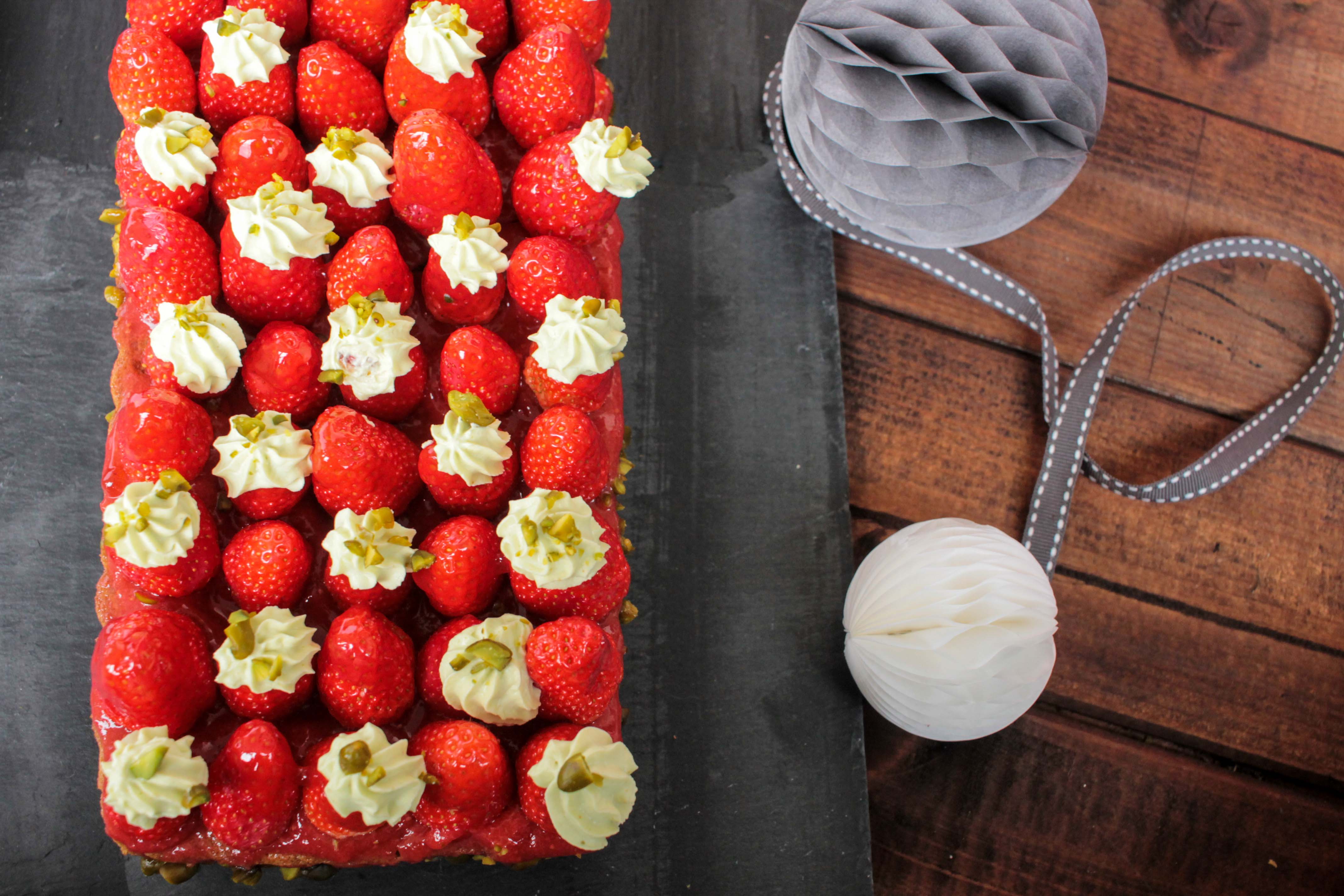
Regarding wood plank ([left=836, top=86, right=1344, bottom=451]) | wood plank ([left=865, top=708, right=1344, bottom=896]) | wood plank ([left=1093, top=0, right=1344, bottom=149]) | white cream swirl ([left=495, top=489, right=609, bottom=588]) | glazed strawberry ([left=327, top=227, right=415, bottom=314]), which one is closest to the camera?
white cream swirl ([left=495, top=489, right=609, bottom=588])

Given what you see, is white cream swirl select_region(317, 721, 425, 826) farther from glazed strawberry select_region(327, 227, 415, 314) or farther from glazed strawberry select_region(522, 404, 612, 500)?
glazed strawberry select_region(327, 227, 415, 314)

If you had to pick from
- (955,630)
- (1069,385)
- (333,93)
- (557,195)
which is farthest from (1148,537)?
(333,93)

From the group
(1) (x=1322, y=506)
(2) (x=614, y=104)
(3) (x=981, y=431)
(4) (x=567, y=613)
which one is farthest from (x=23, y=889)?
(1) (x=1322, y=506)

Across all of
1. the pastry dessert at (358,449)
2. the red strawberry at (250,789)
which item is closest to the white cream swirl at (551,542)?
the pastry dessert at (358,449)

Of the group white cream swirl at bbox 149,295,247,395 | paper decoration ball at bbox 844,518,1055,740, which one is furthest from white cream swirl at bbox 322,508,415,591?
paper decoration ball at bbox 844,518,1055,740

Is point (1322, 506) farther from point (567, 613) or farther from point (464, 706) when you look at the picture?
point (464, 706)
